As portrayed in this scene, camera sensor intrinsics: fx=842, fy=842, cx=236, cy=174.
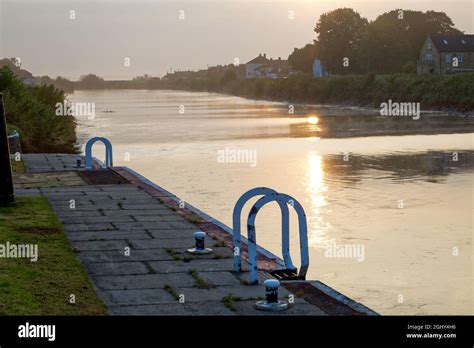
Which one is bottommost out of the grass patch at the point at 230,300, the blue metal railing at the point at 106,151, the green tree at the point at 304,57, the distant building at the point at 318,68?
the grass patch at the point at 230,300

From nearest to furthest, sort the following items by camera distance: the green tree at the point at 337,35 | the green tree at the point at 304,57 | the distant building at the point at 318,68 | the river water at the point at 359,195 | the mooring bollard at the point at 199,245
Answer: the mooring bollard at the point at 199,245 → the river water at the point at 359,195 → the green tree at the point at 337,35 → the distant building at the point at 318,68 → the green tree at the point at 304,57

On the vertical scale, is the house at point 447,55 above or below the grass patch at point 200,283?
above

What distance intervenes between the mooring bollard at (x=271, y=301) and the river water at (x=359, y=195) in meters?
2.10

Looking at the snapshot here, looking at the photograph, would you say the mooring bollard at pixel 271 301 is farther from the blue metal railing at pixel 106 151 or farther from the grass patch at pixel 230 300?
the blue metal railing at pixel 106 151

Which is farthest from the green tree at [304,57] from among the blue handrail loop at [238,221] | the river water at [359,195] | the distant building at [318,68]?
the blue handrail loop at [238,221]

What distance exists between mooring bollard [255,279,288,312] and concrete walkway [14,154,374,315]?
78 mm

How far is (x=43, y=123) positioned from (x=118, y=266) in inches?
1020

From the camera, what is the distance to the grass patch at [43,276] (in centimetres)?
760

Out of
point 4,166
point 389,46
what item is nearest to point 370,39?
point 389,46

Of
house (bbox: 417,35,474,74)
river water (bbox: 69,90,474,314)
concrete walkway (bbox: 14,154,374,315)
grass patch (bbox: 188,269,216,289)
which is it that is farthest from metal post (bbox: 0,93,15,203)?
house (bbox: 417,35,474,74)

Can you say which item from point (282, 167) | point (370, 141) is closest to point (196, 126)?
point (370, 141)

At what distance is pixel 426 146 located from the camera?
107 ft

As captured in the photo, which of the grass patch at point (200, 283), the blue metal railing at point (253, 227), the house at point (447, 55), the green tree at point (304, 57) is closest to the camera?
the grass patch at point (200, 283)
